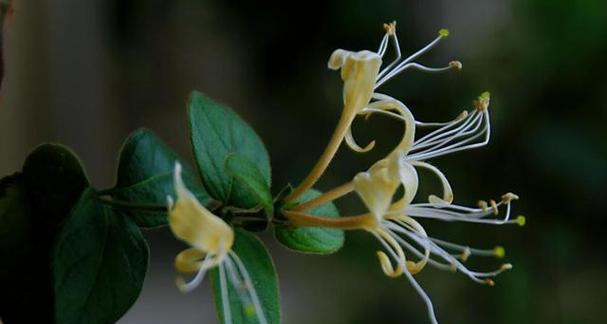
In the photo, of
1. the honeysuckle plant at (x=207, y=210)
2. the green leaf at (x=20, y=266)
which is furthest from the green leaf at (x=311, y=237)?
the green leaf at (x=20, y=266)

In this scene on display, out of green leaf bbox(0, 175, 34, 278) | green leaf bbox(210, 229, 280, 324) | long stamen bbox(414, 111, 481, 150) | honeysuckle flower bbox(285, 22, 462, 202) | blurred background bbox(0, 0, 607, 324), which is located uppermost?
honeysuckle flower bbox(285, 22, 462, 202)

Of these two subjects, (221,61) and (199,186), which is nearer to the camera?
(199,186)

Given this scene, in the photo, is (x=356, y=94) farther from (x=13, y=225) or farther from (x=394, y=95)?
(x=394, y=95)

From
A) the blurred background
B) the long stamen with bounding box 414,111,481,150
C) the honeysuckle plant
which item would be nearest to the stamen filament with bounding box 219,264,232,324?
the honeysuckle plant

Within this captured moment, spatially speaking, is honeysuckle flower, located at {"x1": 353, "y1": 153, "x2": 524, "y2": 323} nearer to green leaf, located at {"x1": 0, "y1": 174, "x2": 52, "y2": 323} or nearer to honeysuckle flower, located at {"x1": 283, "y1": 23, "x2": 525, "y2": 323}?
honeysuckle flower, located at {"x1": 283, "y1": 23, "x2": 525, "y2": 323}

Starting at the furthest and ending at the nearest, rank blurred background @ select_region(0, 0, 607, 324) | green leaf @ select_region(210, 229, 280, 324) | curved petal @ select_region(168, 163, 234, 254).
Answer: blurred background @ select_region(0, 0, 607, 324), green leaf @ select_region(210, 229, 280, 324), curved petal @ select_region(168, 163, 234, 254)

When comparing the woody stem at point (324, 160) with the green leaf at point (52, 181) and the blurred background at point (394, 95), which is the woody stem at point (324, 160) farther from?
the blurred background at point (394, 95)

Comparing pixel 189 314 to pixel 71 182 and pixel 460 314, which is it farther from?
pixel 71 182

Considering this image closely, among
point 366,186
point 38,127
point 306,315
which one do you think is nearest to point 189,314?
point 306,315
